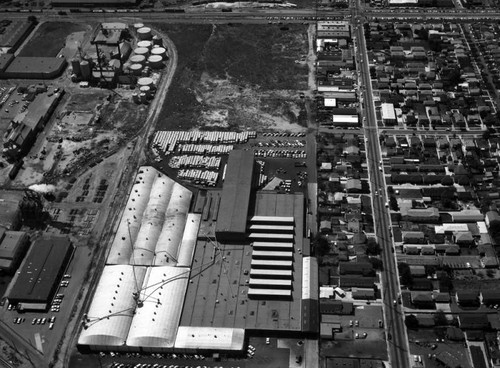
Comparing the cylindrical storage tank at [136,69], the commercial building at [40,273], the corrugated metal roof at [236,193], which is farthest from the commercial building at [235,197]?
the cylindrical storage tank at [136,69]

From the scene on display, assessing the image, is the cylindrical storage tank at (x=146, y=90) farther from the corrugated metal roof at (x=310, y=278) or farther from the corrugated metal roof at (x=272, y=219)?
the corrugated metal roof at (x=310, y=278)

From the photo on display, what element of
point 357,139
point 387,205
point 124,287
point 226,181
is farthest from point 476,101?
point 124,287

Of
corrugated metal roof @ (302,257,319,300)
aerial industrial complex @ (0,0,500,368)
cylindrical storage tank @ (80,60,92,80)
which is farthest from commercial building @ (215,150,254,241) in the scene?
cylindrical storage tank @ (80,60,92,80)

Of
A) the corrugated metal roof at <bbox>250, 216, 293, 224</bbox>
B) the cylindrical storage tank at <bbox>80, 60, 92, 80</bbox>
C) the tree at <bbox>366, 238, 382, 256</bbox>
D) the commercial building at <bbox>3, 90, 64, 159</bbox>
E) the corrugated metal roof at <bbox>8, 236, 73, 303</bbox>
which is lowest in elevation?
the corrugated metal roof at <bbox>8, 236, 73, 303</bbox>

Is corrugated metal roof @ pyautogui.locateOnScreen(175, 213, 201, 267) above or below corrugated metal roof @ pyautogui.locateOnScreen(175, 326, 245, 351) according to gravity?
above

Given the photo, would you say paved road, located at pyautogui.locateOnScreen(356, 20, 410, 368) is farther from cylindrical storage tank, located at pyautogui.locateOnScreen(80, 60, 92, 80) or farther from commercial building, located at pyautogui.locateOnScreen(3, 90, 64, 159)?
commercial building, located at pyautogui.locateOnScreen(3, 90, 64, 159)

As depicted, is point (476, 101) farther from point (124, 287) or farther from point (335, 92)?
point (124, 287)

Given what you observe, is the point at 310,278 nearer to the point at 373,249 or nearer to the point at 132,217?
the point at 373,249
